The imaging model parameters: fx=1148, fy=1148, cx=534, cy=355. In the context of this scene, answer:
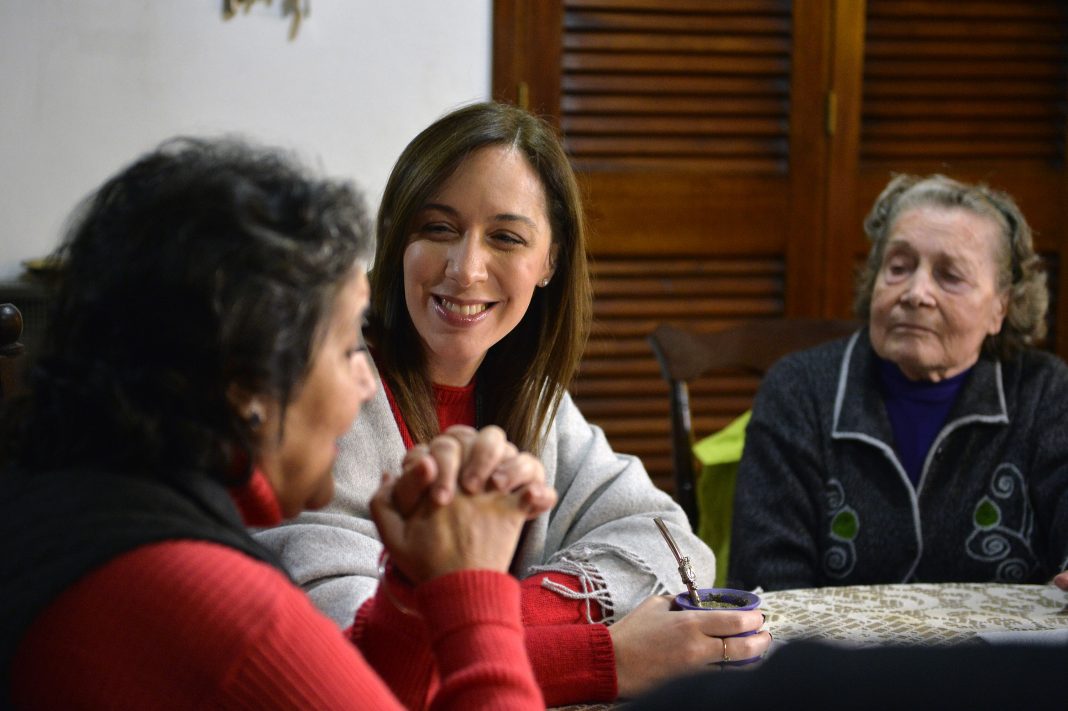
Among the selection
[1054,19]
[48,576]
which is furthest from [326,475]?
[1054,19]

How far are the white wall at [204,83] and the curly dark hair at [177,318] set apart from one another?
2.26 meters

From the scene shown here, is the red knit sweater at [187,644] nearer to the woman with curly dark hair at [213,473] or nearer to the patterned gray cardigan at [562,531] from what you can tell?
the woman with curly dark hair at [213,473]

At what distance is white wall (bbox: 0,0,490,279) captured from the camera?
3.09m

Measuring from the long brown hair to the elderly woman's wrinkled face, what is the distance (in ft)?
2.27

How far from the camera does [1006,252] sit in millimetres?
2205

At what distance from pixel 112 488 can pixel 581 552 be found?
31.5 inches

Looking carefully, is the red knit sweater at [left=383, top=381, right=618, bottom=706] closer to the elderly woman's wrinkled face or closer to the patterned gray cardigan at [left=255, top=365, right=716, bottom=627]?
the patterned gray cardigan at [left=255, top=365, right=716, bottom=627]

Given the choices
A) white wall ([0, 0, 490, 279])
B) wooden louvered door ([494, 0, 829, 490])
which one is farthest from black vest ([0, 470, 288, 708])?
wooden louvered door ([494, 0, 829, 490])

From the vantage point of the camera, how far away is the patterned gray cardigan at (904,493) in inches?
76.5

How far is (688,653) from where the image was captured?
1167mm

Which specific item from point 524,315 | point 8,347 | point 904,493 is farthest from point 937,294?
point 8,347

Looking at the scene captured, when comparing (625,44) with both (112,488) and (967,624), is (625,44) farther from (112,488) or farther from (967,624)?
(112,488)

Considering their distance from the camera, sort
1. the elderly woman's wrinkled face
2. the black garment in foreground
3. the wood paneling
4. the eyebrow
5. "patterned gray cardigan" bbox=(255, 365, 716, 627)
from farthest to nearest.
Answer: the wood paneling
the elderly woman's wrinkled face
the eyebrow
"patterned gray cardigan" bbox=(255, 365, 716, 627)
the black garment in foreground

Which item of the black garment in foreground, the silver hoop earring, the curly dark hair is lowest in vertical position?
the black garment in foreground
